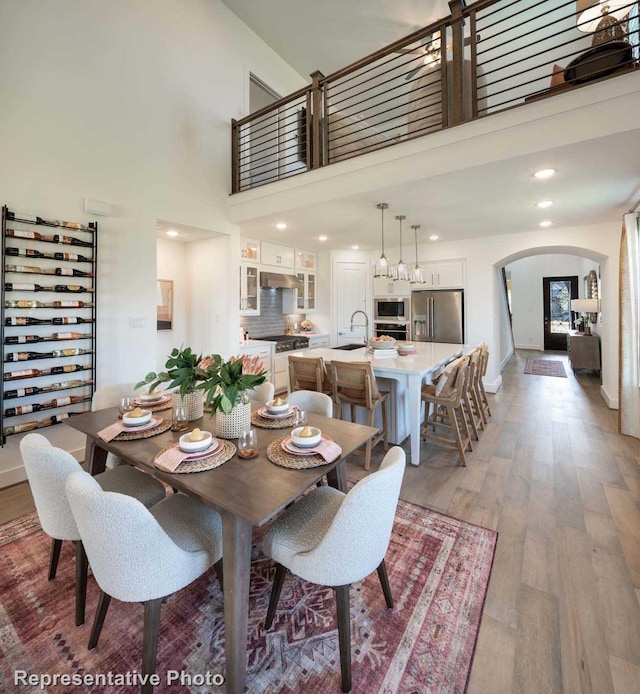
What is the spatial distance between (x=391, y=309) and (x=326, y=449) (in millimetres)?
5362

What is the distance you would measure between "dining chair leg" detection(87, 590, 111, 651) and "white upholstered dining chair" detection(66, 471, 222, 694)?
0.26 m

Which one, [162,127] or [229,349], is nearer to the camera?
[162,127]

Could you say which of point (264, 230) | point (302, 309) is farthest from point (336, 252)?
point (264, 230)

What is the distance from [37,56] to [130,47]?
100cm

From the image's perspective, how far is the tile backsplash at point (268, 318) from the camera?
585 cm

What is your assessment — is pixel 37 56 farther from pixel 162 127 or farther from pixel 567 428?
pixel 567 428

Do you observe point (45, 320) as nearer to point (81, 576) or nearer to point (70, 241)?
point (70, 241)

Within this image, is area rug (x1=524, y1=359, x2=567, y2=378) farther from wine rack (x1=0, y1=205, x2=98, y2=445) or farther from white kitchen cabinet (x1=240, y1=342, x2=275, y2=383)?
wine rack (x1=0, y1=205, x2=98, y2=445)

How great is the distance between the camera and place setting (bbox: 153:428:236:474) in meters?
1.35

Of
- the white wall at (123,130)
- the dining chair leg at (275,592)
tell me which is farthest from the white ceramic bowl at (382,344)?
the dining chair leg at (275,592)

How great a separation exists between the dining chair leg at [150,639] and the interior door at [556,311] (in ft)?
40.0

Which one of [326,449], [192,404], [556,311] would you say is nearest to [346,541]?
[326,449]

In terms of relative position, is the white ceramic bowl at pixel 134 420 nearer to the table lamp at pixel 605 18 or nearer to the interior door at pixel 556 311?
the table lamp at pixel 605 18

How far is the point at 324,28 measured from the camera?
474cm
